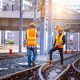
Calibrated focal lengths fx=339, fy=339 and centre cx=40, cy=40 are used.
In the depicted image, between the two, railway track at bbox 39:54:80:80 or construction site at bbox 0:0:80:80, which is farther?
construction site at bbox 0:0:80:80

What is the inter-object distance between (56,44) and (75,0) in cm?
5975

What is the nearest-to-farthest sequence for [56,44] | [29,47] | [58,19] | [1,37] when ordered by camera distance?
[29,47]
[56,44]
[58,19]
[1,37]

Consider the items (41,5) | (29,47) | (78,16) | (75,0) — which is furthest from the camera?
(75,0)

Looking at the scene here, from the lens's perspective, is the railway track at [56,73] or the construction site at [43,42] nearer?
the railway track at [56,73]

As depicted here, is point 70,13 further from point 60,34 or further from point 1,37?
point 1,37

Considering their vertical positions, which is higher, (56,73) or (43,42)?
(43,42)

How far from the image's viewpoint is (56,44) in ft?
54.7

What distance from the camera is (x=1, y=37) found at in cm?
9838

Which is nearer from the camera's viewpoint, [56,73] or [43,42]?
[56,73]

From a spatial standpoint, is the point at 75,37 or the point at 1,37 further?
the point at 1,37

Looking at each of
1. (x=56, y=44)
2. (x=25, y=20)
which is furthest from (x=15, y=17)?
(x=56, y=44)

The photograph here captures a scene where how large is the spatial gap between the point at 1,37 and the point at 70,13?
2290 inches

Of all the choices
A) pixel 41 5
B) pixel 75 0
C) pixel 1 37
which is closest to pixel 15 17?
pixel 41 5

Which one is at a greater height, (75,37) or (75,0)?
(75,0)
